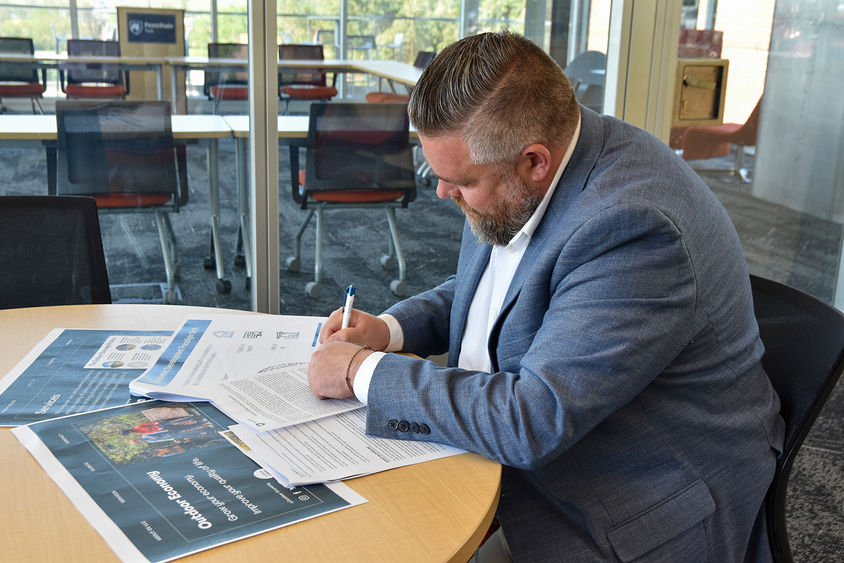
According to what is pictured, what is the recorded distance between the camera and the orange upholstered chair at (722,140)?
3742 millimetres

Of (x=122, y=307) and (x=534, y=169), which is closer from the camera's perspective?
(x=534, y=169)

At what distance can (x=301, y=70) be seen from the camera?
3102 mm

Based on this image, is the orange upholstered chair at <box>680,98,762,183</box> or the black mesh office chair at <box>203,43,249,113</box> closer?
the black mesh office chair at <box>203,43,249,113</box>

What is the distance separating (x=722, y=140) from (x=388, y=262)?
164 cm

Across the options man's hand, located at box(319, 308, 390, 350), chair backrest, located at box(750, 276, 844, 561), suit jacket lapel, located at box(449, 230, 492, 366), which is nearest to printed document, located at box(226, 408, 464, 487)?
man's hand, located at box(319, 308, 390, 350)

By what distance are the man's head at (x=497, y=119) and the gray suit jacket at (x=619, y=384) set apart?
6 centimetres

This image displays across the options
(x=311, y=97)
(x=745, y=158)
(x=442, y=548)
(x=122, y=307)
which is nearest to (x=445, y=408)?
(x=442, y=548)

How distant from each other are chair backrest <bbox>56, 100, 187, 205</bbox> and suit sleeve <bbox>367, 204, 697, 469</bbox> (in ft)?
6.92

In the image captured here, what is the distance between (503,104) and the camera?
A: 1.30 m

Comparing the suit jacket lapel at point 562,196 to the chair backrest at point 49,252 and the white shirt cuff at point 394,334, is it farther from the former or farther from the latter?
the chair backrest at point 49,252

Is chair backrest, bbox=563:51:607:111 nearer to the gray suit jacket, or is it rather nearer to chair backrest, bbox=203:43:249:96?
chair backrest, bbox=203:43:249:96

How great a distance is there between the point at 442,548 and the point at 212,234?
2.42m

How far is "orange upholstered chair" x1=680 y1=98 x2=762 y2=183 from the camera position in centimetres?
374

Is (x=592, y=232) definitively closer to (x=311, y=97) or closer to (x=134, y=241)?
(x=311, y=97)
